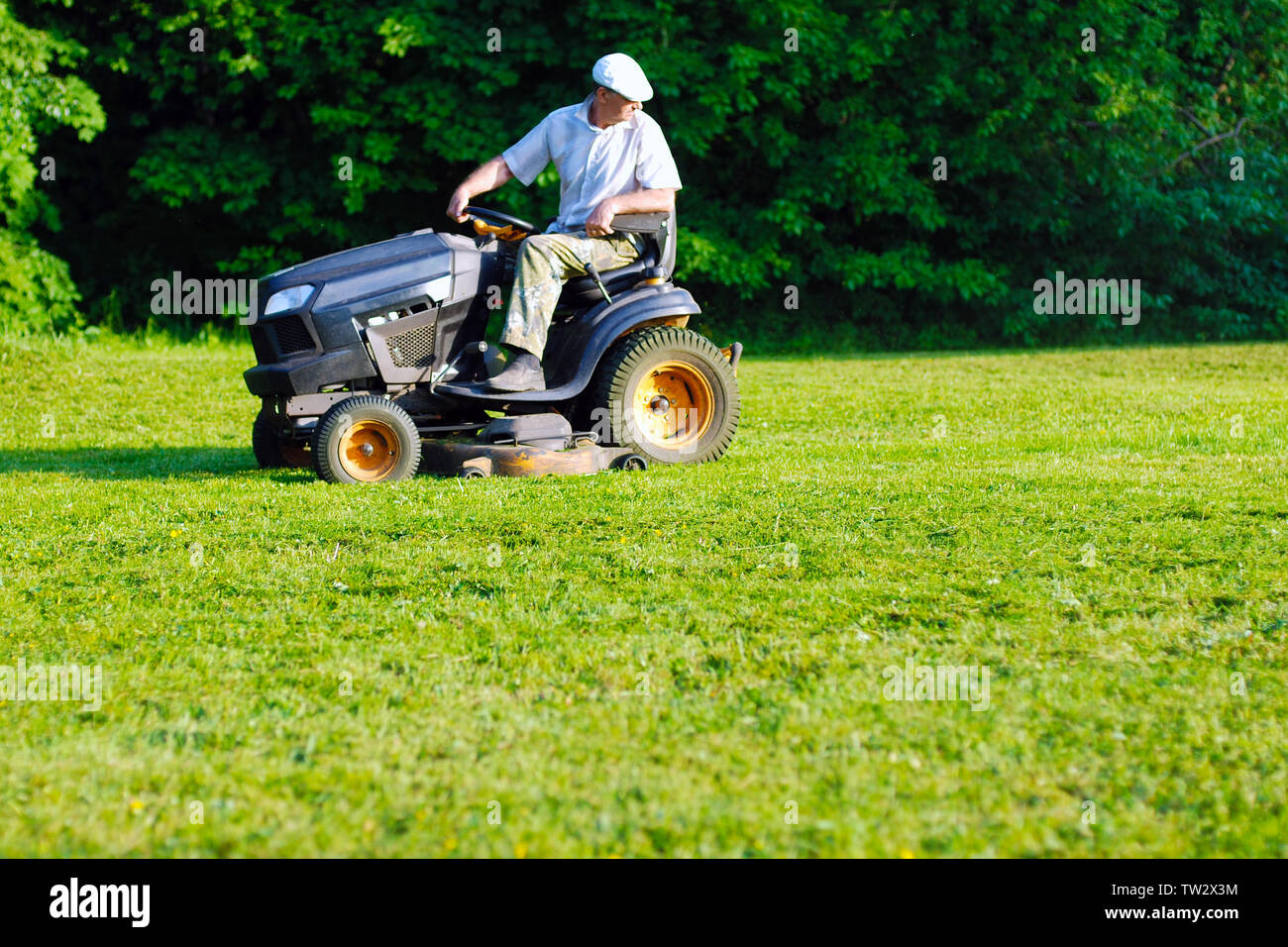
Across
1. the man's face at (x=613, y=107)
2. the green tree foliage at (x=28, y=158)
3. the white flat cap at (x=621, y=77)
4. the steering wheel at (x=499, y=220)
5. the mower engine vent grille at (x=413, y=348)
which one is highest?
the green tree foliage at (x=28, y=158)

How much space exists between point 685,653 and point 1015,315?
17293 millimetres

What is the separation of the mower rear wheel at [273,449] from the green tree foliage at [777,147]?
38.0 feet

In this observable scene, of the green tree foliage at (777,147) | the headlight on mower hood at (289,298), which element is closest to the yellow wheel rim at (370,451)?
the headlight on mower hood at (289,298)

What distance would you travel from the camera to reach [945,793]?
115 inches

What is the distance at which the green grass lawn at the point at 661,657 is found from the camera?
9.26 ft

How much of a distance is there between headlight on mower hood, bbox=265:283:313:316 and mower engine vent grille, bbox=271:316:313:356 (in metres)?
0.06

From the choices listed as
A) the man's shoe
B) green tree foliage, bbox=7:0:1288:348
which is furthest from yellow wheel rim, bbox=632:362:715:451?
green tree foliage, bbox=7:0:1288:348

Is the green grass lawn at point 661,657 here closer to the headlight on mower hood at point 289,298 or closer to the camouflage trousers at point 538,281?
the camouflage trousers at point 538,281

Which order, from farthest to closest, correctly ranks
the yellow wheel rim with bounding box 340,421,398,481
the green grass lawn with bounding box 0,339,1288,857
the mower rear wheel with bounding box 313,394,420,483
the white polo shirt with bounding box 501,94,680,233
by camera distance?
the white polo shirt with bounding box 501,94,680,233 → the yellow wheel rim with bounding box 340,421,398,481 → the mower rear wheel with bounding box 313,394,420,483 → the green grass lawn with bounding box 0,339,1288,857

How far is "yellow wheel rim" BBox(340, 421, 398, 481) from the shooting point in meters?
7.17

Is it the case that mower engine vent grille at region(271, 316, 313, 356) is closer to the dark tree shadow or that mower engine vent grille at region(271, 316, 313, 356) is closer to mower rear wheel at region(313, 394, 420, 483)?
mower rear wheel at region(313, 394, 420, 483)

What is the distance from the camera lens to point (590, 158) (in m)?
7.59

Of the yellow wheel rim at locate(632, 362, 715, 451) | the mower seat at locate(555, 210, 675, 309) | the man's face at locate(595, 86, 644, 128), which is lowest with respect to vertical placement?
the yellow wheel rim at locate(632, 362, 715, 451)

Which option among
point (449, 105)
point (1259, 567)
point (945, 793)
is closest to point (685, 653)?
point (945, 793)
